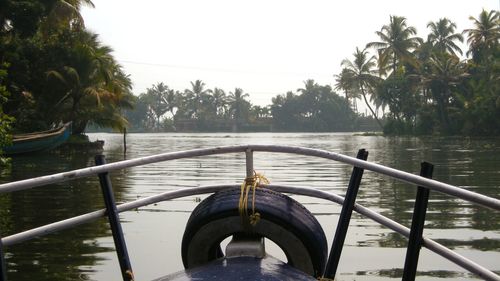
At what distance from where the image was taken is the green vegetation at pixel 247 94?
1166 inches

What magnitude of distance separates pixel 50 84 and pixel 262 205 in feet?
103

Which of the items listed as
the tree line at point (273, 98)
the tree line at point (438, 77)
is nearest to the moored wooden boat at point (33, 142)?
the tree line at point (273, 98)

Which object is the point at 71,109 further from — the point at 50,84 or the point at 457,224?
the point at 457,224

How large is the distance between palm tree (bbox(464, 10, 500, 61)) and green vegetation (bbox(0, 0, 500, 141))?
0.35 feet

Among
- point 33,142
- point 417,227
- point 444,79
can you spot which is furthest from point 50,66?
point 444,79

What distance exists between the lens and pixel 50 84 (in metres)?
32.2

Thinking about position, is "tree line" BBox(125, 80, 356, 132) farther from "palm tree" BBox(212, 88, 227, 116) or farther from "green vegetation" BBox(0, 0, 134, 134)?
"green vegetation" BBox(0, 0, 134, 134)

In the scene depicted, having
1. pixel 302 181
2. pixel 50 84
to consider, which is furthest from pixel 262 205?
Answer: pixel 50 84

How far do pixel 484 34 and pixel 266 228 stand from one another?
207ft

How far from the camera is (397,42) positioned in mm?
71750

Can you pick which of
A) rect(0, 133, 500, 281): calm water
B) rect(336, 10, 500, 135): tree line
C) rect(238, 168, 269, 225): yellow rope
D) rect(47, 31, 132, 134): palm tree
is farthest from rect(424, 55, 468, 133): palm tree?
rect(238, 168, 269, 225): yellow rope

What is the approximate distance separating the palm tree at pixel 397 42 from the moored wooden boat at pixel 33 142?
51914mm

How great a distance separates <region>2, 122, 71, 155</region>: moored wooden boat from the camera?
24.7 m

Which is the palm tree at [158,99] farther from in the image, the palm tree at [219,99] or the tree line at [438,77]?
the tree line at [438,77]
